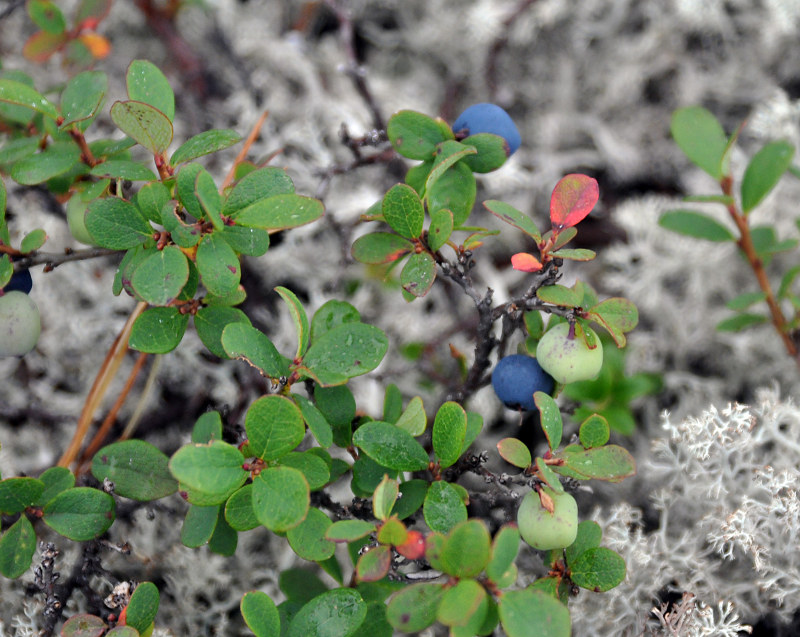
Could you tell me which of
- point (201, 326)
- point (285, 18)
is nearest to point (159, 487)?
point (201, 326)

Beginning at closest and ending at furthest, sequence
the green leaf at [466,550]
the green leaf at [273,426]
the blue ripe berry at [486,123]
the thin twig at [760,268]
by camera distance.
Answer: the green leaf at [466,550] → the green leaf at [273,426] → the blue ripe berry at [486,123] → the thin twig at [760,268]

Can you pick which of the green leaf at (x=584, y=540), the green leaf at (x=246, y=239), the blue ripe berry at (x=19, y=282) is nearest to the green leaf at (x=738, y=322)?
the green leaf at (x=584, y=540)

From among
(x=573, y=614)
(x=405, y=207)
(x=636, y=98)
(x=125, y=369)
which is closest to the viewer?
(x=405, y=207)

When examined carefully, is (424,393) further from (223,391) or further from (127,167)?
(127,167)

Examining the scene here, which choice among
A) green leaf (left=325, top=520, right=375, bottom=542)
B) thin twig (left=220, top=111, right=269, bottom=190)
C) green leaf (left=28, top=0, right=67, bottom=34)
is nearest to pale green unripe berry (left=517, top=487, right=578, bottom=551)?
green leaf (left=325, top=520, right=375, bottom=542)

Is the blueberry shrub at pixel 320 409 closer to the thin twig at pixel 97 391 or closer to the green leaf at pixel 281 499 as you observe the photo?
the green leaf at pixel 281 499

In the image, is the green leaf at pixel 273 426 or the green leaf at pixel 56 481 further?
the green leaf at pixel 56 481

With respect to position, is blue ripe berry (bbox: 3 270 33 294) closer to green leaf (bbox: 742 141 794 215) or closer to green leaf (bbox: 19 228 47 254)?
green leaf (bbox: 19 228 47 254)
